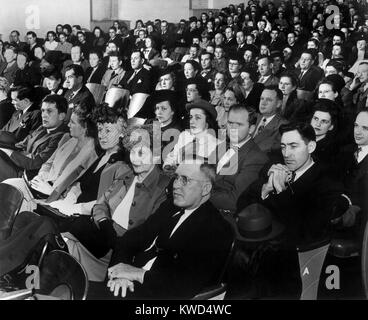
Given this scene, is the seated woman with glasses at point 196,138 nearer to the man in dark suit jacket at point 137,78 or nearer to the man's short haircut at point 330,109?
the man in dark suit jacket at point 137,78

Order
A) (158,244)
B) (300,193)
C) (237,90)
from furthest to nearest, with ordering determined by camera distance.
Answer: (237,90) < (158,244) < (300,193)

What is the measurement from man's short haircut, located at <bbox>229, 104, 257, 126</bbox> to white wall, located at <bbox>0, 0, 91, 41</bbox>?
1.67m

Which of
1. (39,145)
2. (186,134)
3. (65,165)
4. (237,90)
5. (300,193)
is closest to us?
(300,193)

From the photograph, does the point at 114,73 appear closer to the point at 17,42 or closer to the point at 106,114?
the point at 106,114

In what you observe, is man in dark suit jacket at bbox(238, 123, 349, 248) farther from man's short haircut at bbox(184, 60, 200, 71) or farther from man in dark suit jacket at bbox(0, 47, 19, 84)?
man in dark suit jacket at bbox(0, 47, 19, 84)

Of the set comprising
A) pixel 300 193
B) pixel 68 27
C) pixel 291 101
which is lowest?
pixel 300 193

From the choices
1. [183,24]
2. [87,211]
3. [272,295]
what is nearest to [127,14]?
[183,24]

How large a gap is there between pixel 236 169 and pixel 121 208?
43.6 inches

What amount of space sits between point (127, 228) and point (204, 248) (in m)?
0.74

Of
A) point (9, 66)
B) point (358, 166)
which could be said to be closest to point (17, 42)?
point (9, 66)

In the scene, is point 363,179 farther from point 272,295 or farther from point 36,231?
point 36,231

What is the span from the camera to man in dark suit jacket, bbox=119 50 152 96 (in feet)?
21.9

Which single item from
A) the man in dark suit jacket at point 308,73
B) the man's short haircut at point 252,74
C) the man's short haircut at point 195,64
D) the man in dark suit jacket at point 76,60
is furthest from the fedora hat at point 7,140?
the man in dark suit jacket at point 308,73

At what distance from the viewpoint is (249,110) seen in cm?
641
